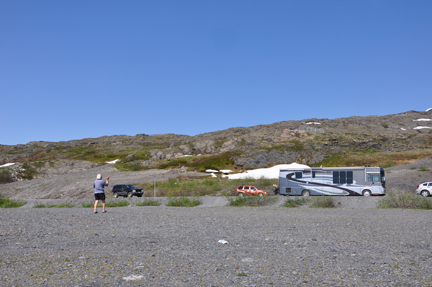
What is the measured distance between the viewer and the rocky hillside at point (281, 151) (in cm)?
8219

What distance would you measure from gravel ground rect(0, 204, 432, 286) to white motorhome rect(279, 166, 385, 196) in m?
23.6

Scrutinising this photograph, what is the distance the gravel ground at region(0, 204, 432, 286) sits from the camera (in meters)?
5.55

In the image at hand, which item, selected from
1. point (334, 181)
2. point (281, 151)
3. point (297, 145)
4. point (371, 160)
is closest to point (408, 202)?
point (334, 181)

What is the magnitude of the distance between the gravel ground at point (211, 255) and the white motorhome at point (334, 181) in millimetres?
23585

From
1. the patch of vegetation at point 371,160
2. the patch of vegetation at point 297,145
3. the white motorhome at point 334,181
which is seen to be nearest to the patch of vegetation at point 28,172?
the white motorhome at point 334,181

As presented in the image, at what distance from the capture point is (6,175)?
74.6 meters

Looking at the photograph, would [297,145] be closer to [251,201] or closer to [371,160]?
[371,160]

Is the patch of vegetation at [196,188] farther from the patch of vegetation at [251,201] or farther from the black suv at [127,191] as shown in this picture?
the patch of vegetation at [251,201]

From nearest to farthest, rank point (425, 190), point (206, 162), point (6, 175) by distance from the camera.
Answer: point (425, 190)
point (6, 175)
point (206, 162)

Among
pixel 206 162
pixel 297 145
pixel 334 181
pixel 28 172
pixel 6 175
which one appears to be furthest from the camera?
pixel 297 145

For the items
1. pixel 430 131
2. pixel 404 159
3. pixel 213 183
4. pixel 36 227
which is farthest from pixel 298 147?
pixel 36 227

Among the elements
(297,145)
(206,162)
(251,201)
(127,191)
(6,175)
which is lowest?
(127,191)

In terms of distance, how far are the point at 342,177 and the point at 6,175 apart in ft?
238

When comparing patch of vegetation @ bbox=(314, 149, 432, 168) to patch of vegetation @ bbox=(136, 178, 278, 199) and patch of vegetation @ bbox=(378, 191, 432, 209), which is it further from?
patch of vegetation @ bbox=(378, 191, 432, 209)
